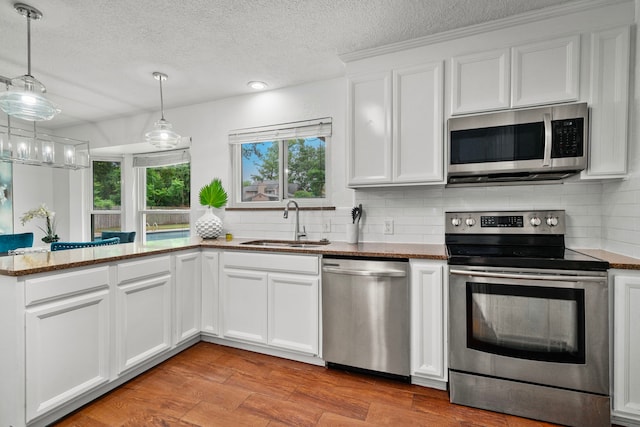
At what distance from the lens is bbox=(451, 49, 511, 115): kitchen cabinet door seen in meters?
2.07

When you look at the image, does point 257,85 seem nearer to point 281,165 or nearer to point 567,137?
point 281,165

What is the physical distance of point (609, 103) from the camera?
1.87 m

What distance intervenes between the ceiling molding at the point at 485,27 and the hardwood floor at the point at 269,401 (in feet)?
7.88

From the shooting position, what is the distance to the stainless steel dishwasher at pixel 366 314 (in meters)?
2.09

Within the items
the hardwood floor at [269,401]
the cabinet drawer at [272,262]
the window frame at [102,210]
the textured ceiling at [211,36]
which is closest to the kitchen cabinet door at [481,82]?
the textured ceiling at [211,36]

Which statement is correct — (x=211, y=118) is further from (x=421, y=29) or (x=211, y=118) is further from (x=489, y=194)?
(x=489, y=194)

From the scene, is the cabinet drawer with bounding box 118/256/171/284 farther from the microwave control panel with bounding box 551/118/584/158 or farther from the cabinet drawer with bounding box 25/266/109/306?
the microwave control panel with bounding box 551/118/584/158

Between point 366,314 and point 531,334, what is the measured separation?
97cm

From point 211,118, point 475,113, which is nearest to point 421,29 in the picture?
point 475,113

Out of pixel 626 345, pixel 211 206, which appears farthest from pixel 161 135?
pixel 626 345

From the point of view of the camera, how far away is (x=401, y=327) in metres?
2.09

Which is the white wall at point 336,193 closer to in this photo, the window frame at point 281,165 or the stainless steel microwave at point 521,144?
the window frame at point 281,165

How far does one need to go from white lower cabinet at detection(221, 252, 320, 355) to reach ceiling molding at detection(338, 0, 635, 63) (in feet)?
5.34

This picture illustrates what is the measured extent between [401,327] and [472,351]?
433 mm
